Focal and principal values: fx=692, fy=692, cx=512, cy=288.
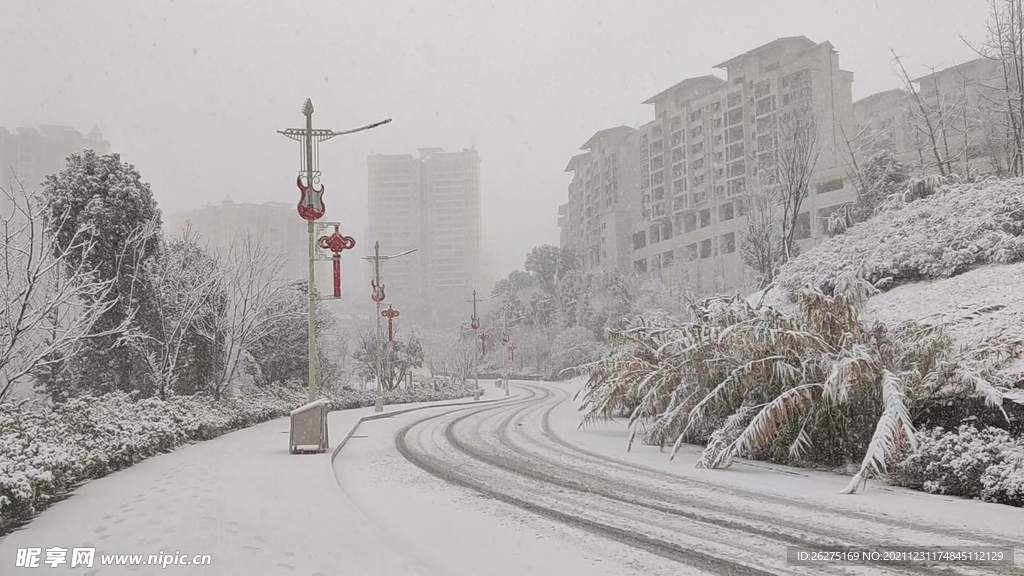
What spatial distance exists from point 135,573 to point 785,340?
9.72m

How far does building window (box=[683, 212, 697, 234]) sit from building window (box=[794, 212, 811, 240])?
13434 mm

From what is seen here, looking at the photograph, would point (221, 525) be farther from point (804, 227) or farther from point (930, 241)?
point (804, 227)

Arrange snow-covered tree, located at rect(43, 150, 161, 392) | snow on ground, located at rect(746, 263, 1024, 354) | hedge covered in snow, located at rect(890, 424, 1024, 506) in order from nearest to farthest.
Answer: hedge covered in snow, located at rect(890, 424, 1024, 506)
snow on ground, located at rect(746, 263, 1024, 354)
snow-covered tree, located at rect(43, 150, 161, 392)

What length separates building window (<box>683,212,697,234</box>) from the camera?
75125 millimetres

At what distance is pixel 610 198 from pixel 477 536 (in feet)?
268

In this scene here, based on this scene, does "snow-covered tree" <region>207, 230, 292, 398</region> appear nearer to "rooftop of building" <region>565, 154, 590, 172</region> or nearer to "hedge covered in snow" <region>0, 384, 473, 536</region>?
"hedge covered in snow" <region>0, 384, 473, 536</region>

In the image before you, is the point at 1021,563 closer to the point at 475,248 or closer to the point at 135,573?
the point at 135,573

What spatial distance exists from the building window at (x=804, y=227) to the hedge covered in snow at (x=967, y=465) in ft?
188

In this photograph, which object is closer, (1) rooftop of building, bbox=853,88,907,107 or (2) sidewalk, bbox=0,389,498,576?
(2) sidewalk, bbox=0,389,498,576

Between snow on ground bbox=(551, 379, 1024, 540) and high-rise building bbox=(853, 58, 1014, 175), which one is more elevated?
high-rise building bbox=(853, 58, 1014, 175)

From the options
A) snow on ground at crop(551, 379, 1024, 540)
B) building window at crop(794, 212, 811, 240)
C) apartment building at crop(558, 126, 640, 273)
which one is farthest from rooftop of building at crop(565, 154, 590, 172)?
snow on ground at crop(551, 379, 1024, 540)

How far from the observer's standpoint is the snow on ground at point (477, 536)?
6031 mm

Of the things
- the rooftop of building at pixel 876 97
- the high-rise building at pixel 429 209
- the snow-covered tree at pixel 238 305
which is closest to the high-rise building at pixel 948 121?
the rooftop of building at pixel 876 97

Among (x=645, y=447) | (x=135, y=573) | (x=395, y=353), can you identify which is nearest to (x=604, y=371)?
(x=645, y=447)
